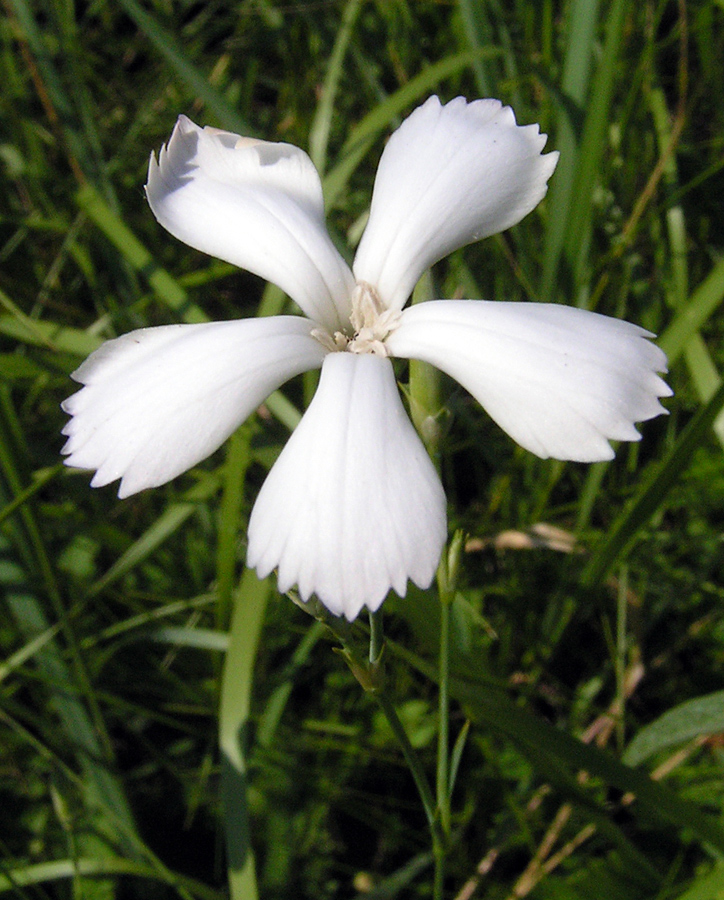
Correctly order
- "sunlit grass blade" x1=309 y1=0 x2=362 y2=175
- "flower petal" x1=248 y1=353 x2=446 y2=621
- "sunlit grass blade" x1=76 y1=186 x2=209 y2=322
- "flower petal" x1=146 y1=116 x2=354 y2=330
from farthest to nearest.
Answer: "sunlit grass blade" x1=309 y1=0 x2=362 y2=175, "sunlit grass blade" x1=76 y1=186 x2=209 y2=322, "flower petal" x1=146 y1=116 x2=354 y2=330, "flower petal" x1=248 y1=353 x2=446 y2=621

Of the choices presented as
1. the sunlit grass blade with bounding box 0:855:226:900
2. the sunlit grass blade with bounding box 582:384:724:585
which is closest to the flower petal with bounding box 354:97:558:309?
Result: the sunlit grass blade with bounding box 582:384:724:585

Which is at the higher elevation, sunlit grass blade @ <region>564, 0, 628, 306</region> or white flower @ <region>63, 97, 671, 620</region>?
sunlit grass blade @ <region>564, 0, 628, 306</region>

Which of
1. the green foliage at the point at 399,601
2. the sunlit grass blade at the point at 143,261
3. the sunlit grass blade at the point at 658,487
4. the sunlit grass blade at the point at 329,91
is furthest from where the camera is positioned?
the sunlit grass blade at the point at 329,91

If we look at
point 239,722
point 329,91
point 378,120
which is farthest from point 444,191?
point 329,91

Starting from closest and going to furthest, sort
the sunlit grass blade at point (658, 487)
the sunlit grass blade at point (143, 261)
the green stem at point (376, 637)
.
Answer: the green stem at point (376, 637)
the sunlit grass blade at point (658, 487)
the sunlit grass blade at point (143, 261)

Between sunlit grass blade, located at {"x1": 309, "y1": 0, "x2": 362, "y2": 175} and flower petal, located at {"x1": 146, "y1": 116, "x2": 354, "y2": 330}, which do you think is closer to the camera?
flower petal, located at {"x1": 146, "y1": 116, "x2": 354, "y2": 330}

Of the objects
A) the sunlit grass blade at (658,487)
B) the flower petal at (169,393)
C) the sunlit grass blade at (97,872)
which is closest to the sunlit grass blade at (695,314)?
the sunlit grass blade at (658,487)

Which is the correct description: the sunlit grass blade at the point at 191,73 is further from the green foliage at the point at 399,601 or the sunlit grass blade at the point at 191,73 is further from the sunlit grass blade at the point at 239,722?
the sunlit grass blade at the point at 239,722

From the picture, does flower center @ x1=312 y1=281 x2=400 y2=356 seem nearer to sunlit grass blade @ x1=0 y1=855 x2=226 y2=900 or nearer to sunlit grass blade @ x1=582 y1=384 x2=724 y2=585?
sunlit grass blade @ x1=582 y1=384 x2=724 y2=585

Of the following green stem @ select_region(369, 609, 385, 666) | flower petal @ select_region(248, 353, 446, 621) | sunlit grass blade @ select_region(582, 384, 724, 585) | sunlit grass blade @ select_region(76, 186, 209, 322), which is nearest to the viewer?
flower petal @ select_region(248, 353, 446, 621)

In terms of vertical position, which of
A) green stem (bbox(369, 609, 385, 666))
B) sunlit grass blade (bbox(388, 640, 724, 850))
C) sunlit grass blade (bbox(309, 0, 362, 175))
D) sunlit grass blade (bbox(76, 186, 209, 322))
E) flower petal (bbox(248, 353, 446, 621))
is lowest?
sunlit grass blade (bbox(388, 640, 724, 850))
